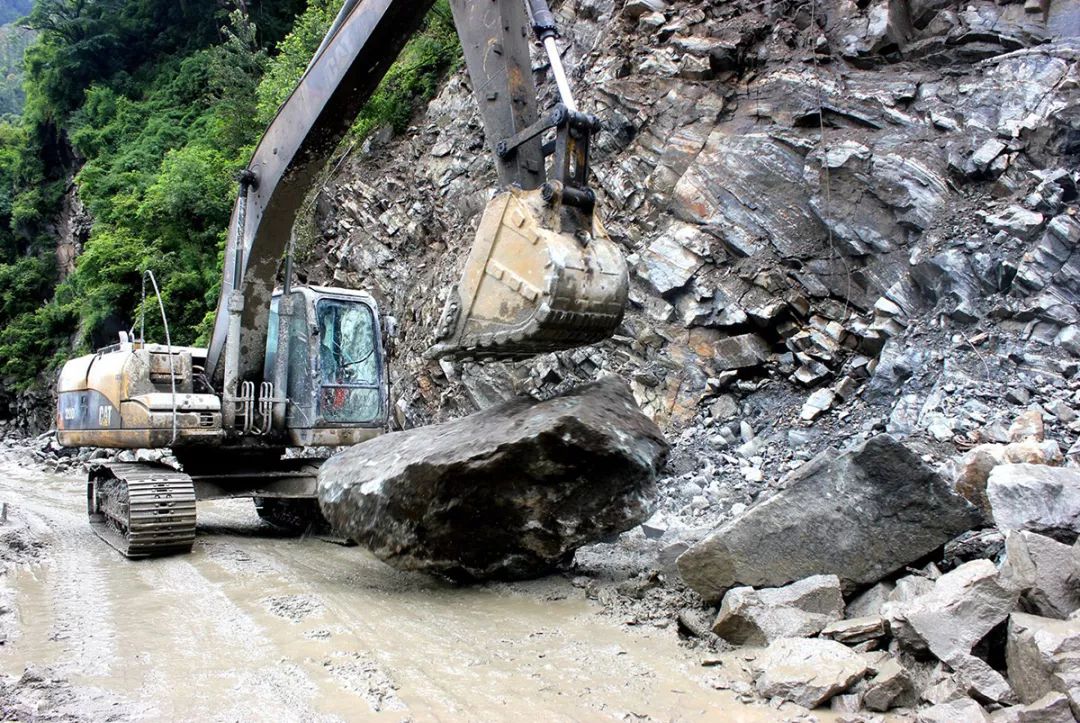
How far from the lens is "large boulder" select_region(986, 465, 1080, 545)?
3.40 metres

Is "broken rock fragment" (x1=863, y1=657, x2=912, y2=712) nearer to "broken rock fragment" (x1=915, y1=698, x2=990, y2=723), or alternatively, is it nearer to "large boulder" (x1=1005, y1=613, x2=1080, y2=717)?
"broken rock fragment" (x1=915, y1=698, x2=990, y2=723)

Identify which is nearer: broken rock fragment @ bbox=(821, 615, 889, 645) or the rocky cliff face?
broken rock fragment @ bbox=(821, 615, 889, 645)

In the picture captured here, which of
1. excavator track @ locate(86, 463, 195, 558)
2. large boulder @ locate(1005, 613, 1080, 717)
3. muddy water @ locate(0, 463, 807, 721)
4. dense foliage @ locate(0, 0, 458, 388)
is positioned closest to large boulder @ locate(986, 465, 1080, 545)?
large boulder @ locate(1005, 613, 1080, 717)

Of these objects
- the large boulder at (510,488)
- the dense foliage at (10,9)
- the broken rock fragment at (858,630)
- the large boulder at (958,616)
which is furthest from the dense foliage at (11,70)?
the large boulder at (958,616)

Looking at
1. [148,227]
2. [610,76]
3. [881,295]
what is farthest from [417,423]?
[148,227]

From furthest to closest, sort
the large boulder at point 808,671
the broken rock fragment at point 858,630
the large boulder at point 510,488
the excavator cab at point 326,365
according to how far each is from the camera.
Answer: the excavator cab at point 326,365, the large boulder at point 510,488, the broken rock fragment at point 858,630, the large boulder at point 808,671

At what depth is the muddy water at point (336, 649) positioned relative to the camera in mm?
2959

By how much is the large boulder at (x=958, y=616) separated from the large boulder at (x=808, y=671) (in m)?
0.23

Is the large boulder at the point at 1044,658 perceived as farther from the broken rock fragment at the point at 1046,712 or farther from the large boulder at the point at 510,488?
the large boulder at the point at 510,488

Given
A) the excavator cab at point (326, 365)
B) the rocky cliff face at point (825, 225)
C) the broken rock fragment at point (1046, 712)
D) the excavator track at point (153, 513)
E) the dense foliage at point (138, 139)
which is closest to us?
the broken rock fragment at point (1046, 712)

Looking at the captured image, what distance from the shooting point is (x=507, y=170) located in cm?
413

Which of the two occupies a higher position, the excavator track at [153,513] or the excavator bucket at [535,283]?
the excavator bucket at [535,283]

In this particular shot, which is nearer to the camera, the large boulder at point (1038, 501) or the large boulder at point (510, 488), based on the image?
the large boulder at point (1038, 501)

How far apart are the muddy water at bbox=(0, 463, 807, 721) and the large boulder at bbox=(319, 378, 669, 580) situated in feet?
0.98
